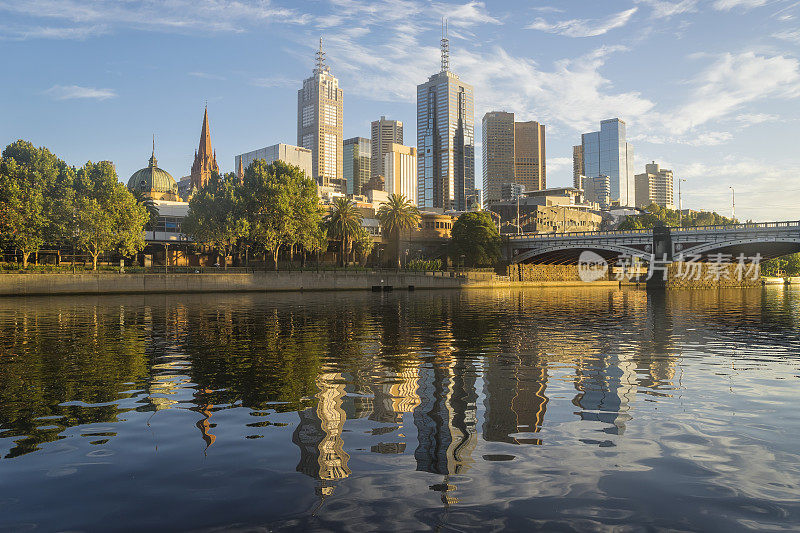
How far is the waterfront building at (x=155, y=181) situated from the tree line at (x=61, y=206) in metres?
70.4

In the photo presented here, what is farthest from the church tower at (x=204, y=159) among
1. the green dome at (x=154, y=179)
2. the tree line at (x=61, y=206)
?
the tree line at (x=61, y=206)

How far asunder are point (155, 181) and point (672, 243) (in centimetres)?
12754

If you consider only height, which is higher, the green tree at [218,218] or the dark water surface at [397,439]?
the green tree at [218,218]

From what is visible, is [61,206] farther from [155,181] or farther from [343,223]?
[155,181]

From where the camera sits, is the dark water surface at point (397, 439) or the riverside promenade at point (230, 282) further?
the riverside promenade at point (230, 282)

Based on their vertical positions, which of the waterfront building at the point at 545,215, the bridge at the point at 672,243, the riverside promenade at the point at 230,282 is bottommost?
the riverside promenade at the point at 230,282

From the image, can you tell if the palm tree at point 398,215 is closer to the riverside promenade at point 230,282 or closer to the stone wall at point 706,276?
the riverside promenade at point 230,282

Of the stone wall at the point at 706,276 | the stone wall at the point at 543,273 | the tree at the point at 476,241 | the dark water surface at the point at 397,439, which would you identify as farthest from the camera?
the stone wall at the point at 543,273

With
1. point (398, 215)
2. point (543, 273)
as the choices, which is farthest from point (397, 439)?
point (543, 273)

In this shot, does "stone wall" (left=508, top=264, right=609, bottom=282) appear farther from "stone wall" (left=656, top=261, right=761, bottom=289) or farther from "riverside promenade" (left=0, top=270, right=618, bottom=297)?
"riverside promenade" (left=0, top=270, right=618, bottom=297)

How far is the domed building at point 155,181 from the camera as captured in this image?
496 feet

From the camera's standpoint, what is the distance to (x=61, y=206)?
73875 mm

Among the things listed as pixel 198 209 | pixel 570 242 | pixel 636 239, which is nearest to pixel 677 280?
pixel 636 239

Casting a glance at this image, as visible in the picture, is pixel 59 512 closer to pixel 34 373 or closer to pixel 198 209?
pixel 34 373
